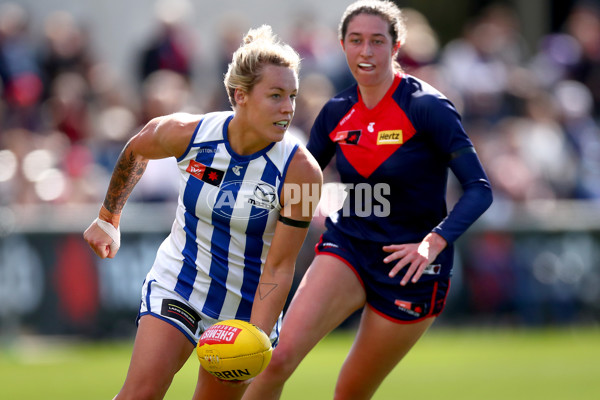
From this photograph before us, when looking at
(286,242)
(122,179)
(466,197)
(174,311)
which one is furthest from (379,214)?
(122,179)

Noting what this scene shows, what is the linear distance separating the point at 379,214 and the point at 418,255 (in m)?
0.50

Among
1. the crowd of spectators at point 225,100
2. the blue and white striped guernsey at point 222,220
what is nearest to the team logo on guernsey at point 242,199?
the blue and white striped guernsey at point 222,220

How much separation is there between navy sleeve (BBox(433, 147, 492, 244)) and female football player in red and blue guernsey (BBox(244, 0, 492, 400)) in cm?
11

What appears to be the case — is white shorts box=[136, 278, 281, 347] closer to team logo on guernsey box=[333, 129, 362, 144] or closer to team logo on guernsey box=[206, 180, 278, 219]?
team logo on guernsey box=[206, 180, 278, 219]

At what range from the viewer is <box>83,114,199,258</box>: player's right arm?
208 inches

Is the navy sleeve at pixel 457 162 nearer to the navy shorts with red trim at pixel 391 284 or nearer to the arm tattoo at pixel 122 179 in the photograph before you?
the navy shorts with red trim at pixel 391 284

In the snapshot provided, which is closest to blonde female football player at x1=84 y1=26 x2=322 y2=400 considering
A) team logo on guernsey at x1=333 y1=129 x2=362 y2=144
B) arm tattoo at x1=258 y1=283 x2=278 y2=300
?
arm tattoo at x1=258 y1=283 x2=278 y2=300

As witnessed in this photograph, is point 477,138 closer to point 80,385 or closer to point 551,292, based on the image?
point 551,292

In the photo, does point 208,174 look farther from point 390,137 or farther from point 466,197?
point 466,197

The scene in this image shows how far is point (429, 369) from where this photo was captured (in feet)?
32.9

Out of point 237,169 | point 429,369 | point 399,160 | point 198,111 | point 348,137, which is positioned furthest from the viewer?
point 198,111

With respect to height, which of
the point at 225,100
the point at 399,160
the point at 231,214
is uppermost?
the point at 399,160

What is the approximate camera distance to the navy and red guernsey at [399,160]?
18.5 ft

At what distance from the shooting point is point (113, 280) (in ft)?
36.1
